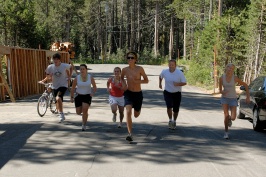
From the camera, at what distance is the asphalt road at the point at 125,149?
638 cm

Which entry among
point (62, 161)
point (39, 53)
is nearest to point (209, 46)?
point (39, 53)

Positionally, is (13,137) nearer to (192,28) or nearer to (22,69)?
(22,69)

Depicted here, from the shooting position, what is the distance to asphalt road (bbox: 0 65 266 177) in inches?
251

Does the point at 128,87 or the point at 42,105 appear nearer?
the point at 128,87

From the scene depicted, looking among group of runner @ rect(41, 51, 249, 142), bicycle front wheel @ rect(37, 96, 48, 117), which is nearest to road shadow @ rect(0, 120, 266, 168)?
group of runner @ rect(41, 51, 249, 142)

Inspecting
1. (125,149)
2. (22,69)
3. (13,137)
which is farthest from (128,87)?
(22,69)

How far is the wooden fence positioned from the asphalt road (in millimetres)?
5752

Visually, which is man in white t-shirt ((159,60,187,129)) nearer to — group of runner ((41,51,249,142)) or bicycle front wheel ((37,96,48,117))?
group of runner ((41,51,249,142))

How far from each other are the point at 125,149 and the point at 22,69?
12.8 m

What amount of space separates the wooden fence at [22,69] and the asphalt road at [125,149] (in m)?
5.75

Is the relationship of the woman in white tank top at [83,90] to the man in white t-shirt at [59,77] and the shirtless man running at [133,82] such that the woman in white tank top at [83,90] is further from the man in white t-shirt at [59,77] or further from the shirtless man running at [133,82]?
the shirtless man running at [133,82]

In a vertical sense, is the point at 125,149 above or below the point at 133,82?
below

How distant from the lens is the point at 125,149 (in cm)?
788

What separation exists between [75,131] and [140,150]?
2.51 meters
